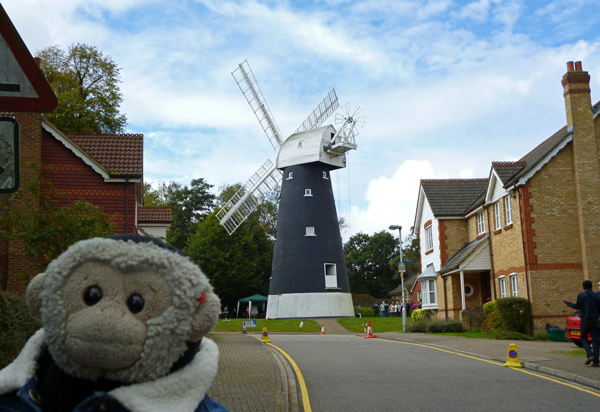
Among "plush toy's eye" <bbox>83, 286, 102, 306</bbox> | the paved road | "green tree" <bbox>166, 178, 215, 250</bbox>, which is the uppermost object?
"green tree" <bbox>166, 178, 215, 250</bbox>

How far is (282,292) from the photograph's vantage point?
120 ft

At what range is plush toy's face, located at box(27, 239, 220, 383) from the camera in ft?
6.89

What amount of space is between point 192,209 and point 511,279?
48520 mm

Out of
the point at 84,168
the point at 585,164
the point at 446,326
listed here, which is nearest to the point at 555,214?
the point at 585,164

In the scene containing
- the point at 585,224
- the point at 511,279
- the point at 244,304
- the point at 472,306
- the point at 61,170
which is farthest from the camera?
the point at 244,304

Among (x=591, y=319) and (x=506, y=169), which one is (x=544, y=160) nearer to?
(x=506, y=169)

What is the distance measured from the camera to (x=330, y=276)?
36250mm

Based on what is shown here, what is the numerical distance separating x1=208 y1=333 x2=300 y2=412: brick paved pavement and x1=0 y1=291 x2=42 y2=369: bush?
9.60ft

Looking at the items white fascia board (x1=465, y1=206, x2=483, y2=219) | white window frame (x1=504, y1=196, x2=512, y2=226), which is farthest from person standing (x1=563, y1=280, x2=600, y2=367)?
white fascia board (x1=465, y1=206, x2=483, y2=219)

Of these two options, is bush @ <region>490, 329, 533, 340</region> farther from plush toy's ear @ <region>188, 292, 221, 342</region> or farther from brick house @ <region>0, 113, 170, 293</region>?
plush toy's ear @ <region>188, 292, 221, 342</region>

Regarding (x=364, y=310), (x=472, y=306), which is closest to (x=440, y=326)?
(x=472, y=306)

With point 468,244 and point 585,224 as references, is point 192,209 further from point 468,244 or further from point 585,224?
point 585,224

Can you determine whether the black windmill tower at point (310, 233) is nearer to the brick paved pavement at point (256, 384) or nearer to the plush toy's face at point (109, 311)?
the brick paved pavement at point (256, 384)

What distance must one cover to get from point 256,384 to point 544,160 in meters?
16.0
